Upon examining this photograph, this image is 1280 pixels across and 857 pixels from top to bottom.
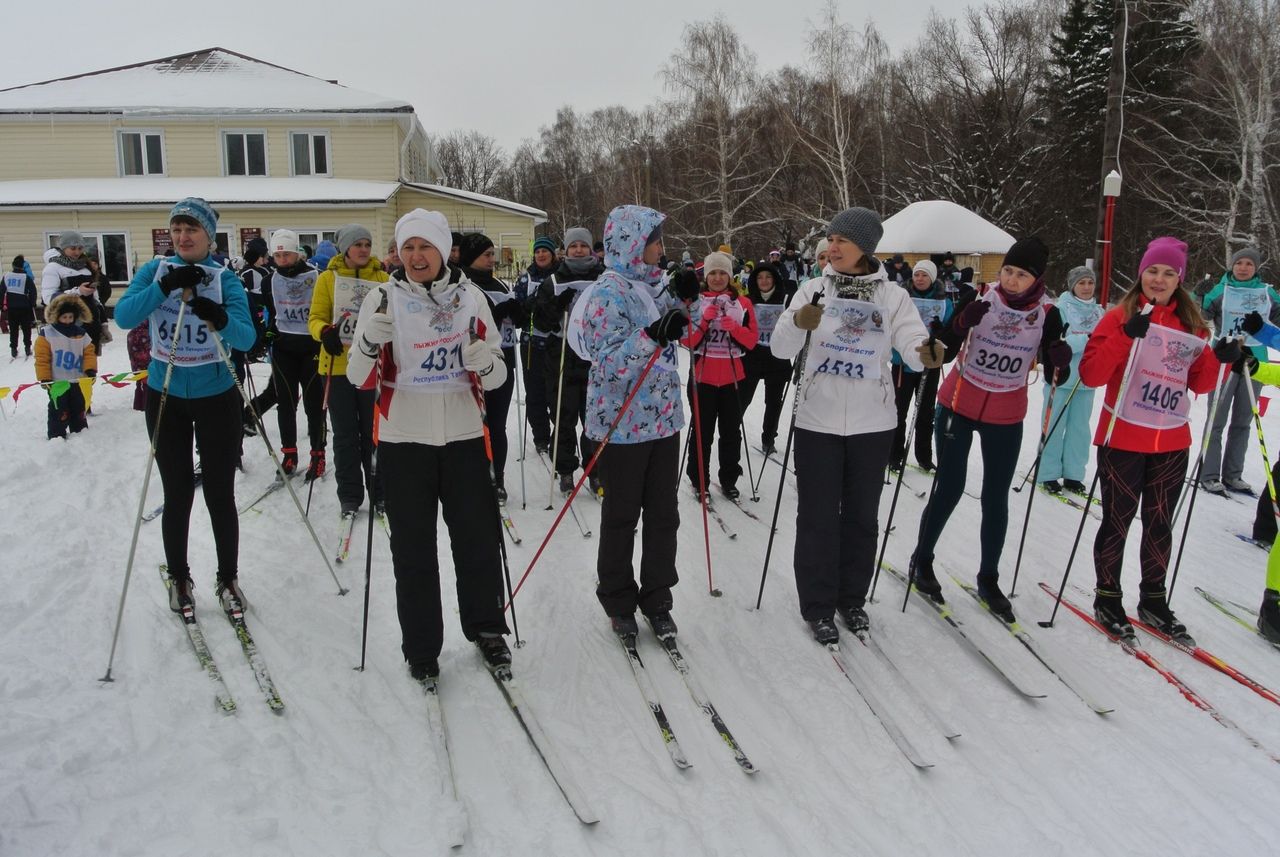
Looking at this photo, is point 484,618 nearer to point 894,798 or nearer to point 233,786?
point 233,786

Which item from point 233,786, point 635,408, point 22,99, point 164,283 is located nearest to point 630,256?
point 635,408

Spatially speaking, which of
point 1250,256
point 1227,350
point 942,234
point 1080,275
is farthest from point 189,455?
point 942,234

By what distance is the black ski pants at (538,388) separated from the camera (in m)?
6.83

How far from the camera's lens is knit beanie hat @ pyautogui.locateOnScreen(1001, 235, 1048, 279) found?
421 centimetres

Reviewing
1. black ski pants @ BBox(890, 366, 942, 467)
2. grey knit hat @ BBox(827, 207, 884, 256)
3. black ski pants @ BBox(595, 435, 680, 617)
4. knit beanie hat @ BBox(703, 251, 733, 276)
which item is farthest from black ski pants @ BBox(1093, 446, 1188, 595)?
knit beanie hat @ BBox(703, 251, 733, 276)

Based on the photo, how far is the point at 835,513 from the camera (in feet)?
13.2

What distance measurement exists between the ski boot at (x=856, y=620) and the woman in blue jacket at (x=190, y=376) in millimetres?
3236

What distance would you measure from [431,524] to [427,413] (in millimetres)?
509

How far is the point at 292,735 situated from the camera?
3242 mm

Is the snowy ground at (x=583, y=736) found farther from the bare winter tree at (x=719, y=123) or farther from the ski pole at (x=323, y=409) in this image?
the bare winter tree at (x=719, y=123)

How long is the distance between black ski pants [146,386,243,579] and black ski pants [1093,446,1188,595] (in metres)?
4.70

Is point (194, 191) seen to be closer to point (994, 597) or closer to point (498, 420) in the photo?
point (498, 420)

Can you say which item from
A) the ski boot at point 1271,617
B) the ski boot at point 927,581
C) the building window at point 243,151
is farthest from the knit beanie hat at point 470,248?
the building window at point 243,151

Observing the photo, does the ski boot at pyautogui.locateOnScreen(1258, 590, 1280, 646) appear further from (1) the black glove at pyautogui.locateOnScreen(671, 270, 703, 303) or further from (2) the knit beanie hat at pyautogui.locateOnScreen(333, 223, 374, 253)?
(2) the knit beanie hat at pyautogui.locateOnScreen(333, 223, 374, 253)
